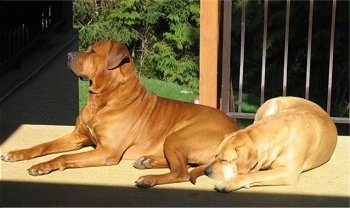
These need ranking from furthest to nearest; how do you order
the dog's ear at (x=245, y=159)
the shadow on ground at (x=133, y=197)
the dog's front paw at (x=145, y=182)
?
the dog's front paw at (x=145, y=182) → the dog's ear at (x=245, y=159) → the shadow on ground at (x=133, y=197)

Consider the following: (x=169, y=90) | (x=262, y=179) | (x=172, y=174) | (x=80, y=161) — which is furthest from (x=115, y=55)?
(x=169, y=90)

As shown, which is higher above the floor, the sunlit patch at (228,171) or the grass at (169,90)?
the sunlit patch at (228,171)

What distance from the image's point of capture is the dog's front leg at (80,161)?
4.32 meters

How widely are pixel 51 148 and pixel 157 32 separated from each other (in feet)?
22.5

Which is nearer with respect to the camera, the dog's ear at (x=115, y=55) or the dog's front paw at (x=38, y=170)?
the dog's front paw at (x=38, y=170)

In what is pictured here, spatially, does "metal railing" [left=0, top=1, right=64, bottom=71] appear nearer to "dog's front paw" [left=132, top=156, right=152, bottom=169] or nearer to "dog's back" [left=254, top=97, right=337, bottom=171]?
"dog's front paw" [left=132, top=156, right=152, bottom=169]

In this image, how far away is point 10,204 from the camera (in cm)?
385

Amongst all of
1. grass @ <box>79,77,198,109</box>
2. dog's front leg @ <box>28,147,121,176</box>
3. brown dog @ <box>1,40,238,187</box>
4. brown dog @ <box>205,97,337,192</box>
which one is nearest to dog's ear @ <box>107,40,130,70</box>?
brown dog @ <box>1,40,238,187</box>

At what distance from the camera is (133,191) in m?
4.08

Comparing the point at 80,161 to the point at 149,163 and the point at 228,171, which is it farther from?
the point at 228,171

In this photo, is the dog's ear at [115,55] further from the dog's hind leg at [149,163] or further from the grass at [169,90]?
the grass at [169,90]

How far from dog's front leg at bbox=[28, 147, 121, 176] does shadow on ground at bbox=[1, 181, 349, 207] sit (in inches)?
7.7

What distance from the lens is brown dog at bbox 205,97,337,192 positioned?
4012mm

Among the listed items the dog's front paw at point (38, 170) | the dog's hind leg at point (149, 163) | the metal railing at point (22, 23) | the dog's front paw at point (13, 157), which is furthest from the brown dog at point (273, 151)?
the metal railing at point (22, 23)
